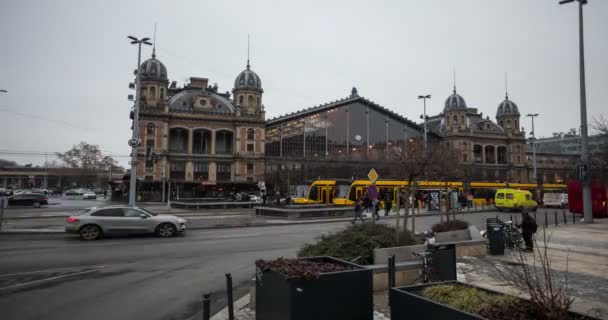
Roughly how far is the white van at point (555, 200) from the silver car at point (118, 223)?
45028 mm

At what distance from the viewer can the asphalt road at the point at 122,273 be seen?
7.02 metres

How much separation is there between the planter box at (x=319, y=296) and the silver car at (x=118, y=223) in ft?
46.3

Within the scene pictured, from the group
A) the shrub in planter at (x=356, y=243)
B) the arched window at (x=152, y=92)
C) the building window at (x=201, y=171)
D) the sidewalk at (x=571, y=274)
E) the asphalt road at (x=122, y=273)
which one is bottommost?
the asphalt road at (x=122, y=273)

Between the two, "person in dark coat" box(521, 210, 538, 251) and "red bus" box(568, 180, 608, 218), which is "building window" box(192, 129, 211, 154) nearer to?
"red bus" box(568, 180, 608, 218)

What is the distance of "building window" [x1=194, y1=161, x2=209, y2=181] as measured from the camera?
2803 inches

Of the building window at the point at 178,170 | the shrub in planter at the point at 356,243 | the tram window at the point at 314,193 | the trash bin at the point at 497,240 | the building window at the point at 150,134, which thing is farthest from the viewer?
the building window at the point at 178,170

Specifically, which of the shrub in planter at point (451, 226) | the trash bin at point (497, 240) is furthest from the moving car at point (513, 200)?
the trash bin at point (497, 240)

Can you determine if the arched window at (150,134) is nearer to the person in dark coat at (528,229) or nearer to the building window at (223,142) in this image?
the building window at (223,142)

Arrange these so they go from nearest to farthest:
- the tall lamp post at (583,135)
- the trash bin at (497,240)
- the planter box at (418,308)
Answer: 1. the planter box at (418,308)
2. the trash bin at (497,240)
3. the tall lamp post at (583,135)

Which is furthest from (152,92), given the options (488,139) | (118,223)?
(488,139)

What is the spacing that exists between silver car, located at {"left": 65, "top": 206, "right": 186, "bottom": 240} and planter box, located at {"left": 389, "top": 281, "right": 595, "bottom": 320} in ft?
51.8

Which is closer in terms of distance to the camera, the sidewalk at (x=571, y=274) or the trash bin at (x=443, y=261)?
the sidewalk at (x=571, y=274)

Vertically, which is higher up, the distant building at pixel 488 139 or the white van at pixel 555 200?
the distant building at pixel 488 139

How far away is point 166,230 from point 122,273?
825cm
